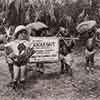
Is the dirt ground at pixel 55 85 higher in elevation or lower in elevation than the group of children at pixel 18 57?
lower

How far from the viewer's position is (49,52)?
759 cm

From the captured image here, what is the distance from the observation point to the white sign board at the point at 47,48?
297 inches

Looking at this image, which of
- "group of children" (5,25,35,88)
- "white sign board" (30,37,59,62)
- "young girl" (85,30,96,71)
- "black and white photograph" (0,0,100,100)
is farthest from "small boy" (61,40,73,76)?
"group of children" (5,25,35,88)

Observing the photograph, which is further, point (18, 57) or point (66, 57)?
point (66, 57)

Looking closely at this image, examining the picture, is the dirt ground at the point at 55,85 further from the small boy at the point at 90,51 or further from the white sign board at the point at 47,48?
the white sign board at the point at 47,48

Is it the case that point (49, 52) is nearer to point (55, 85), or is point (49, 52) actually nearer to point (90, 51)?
point (55, 85)

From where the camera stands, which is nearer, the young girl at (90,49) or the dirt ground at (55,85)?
the dirt ground at (55,85)

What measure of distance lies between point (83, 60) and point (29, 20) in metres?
2.63

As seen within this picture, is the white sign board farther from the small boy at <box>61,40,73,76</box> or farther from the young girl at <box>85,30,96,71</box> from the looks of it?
the young girl at <box>85,30,96,71</box>

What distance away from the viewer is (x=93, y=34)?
8.10m

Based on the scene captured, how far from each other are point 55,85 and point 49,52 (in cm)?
112

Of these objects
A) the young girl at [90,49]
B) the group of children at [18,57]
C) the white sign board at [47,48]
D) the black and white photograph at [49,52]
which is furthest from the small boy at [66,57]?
the group of children at [18,57]

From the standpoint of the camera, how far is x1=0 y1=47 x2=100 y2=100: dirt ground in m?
6.20

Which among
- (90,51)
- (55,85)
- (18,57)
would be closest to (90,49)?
(90,51)
